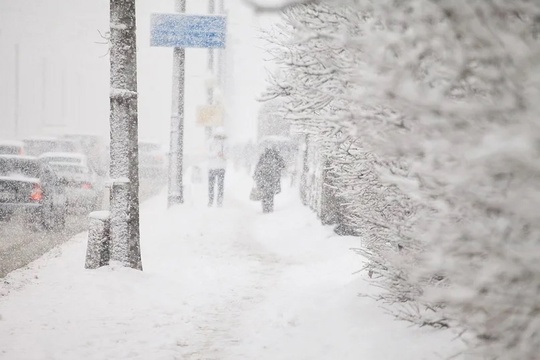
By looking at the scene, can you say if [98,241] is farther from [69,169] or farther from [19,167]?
[69,169]

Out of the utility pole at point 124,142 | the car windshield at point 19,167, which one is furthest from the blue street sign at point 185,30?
the utility pole at point 124,142

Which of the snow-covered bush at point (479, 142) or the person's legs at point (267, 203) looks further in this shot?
the person's legs at point (267, 203)

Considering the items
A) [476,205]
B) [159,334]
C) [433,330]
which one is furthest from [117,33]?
[476,205]

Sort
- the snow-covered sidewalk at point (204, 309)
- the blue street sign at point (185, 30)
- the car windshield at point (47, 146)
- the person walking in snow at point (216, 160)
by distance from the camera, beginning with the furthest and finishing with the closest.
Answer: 1. the car windshield at point (47, 146)
2. the person walking in snow at point (216, 160)
3. the blue street sign at point (185, 30)
4. the snow-covered sidewalk at point (204, 309)

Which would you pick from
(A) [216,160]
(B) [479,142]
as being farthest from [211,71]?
(B) [479,142]

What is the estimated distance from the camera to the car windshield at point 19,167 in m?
10.00

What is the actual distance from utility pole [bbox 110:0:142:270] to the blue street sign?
3.64 m

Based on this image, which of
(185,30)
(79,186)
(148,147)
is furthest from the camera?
(148,147)

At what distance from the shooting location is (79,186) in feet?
44.1

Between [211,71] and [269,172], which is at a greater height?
[211,71]

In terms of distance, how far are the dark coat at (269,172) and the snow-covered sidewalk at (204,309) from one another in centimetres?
458

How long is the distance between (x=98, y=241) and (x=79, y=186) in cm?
705

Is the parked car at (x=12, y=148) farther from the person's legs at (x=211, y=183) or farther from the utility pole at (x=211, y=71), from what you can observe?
the utility pole at (x=211, y=71)

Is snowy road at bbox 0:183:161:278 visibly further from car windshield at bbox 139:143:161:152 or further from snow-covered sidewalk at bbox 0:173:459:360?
car windshield at bbox 139:143:161:152
